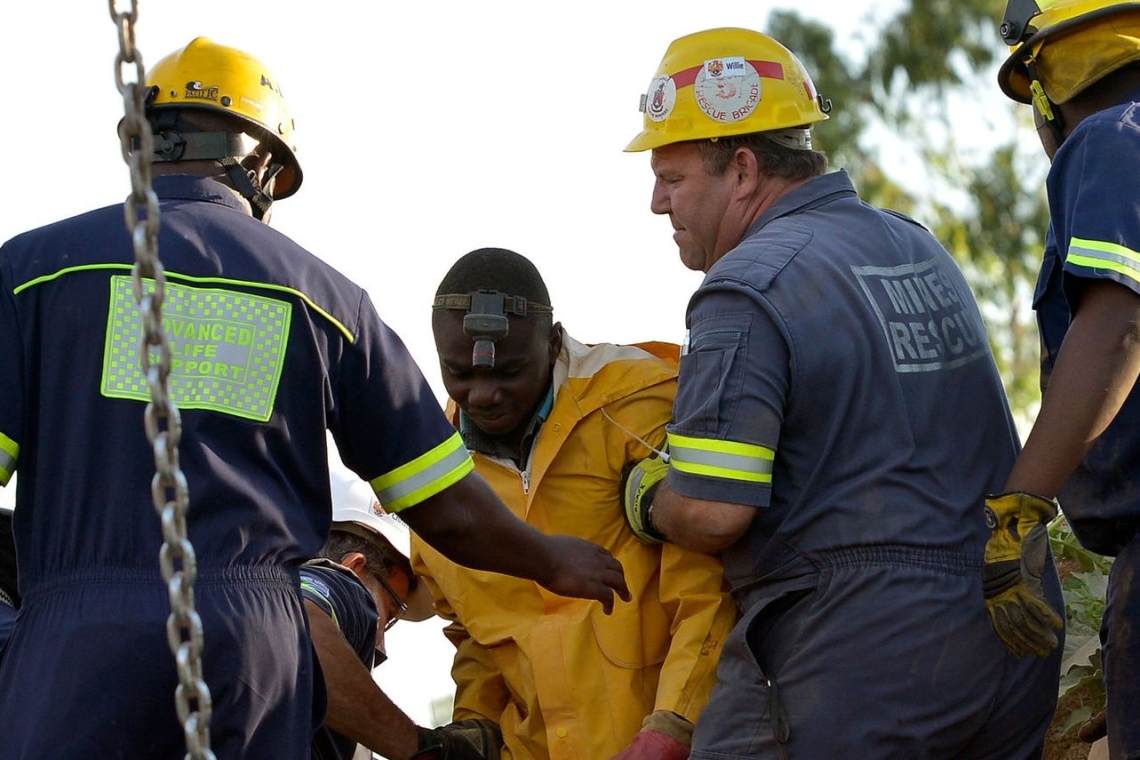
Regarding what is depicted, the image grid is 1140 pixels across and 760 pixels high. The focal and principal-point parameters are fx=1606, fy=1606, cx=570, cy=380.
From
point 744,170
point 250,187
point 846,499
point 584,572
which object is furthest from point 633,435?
point 250,187

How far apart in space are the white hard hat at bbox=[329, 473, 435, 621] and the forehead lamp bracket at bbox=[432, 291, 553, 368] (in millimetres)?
829

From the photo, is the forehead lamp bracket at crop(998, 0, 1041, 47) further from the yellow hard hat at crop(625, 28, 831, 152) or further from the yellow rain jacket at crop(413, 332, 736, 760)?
the yellow rain jacket at crop(413, 332, 736, 760)

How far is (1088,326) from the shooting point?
352 centimetres

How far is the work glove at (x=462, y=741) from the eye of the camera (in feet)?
15.9

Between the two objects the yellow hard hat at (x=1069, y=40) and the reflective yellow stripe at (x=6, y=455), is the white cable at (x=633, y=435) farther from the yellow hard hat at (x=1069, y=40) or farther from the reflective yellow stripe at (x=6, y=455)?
the reflective yellow stripe at (x=6, y=455)

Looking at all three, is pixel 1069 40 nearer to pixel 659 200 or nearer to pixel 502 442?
pixel 659 200

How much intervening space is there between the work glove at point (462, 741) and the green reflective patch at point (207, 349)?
1643 millimetres

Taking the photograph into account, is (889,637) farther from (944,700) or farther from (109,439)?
(109,439)

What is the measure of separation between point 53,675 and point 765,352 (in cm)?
175

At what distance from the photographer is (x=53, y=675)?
3.37 m

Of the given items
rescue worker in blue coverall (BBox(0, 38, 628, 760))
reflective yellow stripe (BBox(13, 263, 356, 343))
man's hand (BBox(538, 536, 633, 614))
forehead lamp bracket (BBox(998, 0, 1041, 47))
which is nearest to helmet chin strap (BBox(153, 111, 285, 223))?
rescue worker in blue coverall (BBox(0, 38, 628, 760))

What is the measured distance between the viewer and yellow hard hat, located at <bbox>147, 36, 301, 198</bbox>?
405 centimetres

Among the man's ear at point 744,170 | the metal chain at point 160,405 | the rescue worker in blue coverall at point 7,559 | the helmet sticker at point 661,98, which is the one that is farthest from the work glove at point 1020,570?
the rescue worker in blue coverall at point 7,559

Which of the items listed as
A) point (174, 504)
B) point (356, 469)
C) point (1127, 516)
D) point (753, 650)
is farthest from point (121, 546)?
point (1127, 516)
